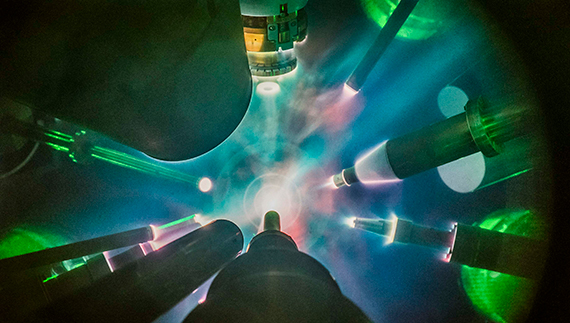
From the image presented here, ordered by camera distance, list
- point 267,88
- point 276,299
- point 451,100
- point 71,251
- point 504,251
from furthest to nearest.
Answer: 1. point 267,88
2. point 451,100
3. point 504,251
4. point 71,251
5. point 276,299

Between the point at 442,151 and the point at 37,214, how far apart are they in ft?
13.2

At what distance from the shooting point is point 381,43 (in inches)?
92.9

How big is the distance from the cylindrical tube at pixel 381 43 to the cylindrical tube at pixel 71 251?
260cm

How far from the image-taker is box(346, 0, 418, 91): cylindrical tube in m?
2.23

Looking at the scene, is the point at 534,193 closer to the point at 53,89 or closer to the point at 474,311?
the point at 474,311

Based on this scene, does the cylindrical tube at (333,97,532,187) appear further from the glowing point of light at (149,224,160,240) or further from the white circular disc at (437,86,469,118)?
the glowing point of light at (149,224,160,240)

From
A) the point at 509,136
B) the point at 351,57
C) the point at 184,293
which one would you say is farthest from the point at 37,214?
the point at 509,136

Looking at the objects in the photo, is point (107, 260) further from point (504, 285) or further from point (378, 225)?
point (504, 285)

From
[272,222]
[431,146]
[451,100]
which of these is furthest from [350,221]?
[451,100]

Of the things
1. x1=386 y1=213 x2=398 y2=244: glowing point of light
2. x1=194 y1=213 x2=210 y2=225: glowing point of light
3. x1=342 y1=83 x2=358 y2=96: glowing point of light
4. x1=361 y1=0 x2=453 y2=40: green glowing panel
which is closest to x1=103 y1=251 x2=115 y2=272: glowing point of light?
x1=194 y1=213 x2=210 y2=225: glowing point of light

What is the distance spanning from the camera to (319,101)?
278 cm

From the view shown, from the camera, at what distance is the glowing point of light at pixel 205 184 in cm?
292

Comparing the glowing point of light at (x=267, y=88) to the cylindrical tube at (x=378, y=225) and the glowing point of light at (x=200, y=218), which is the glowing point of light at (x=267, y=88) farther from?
the cylindrical tube at (x=378, y=225)

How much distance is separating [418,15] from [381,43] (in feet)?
1.78
